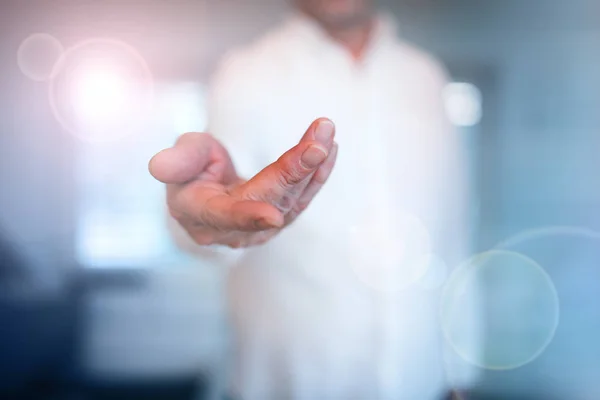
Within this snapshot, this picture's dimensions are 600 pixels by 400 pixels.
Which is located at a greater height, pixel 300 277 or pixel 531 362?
pixel 300 277

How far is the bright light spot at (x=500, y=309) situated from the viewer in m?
0.77

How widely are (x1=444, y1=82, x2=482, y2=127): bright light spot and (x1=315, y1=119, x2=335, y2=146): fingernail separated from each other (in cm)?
50

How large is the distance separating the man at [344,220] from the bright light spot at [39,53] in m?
0.29

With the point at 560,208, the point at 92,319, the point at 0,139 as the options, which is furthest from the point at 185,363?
the point at 560,208

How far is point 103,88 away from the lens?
2.80ft

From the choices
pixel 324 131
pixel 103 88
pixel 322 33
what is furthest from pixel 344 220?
pixel 103 88

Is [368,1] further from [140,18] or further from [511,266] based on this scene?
[511,266]

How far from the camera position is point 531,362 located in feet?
2.79

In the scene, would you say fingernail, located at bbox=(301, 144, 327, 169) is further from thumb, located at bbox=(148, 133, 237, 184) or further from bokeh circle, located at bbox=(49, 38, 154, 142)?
bokeh circle, located at bbox=(49, 38, 154, 142)

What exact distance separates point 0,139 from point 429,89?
2.27ft

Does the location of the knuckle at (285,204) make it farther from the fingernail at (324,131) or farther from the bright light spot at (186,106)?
the bright light spot at (186,106)

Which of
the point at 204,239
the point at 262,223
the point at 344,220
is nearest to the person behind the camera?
the point at 262,223

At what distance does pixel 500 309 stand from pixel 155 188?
23.2 inches

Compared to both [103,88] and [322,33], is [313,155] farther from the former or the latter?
[103,88]
